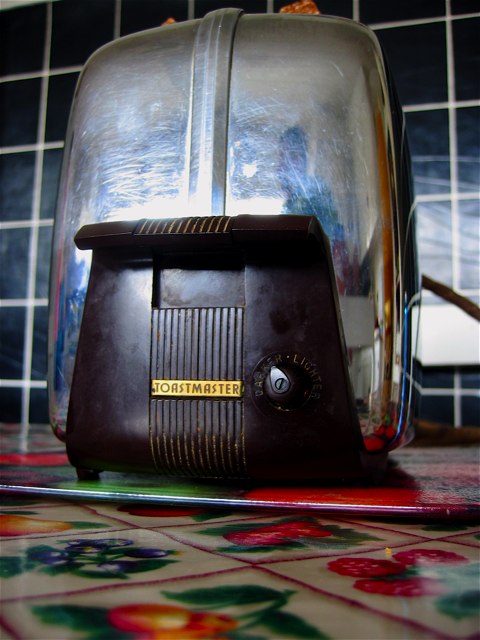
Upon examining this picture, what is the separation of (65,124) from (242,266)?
55.0 inches

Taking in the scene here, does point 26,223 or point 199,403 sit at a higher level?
point 26,223

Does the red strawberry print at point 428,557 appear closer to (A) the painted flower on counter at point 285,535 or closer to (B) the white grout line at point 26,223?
(A) the painted flower on counter at point 285,535

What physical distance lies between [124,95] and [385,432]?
339 mm

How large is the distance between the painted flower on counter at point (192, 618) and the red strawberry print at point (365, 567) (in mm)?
47

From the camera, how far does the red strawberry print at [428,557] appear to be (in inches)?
12.2

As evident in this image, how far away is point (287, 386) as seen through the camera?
450 millimetres

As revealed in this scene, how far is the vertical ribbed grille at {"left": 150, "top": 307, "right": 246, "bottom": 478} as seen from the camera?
0.46 metres

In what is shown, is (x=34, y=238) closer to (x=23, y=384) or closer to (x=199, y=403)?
(x=23, y=384)

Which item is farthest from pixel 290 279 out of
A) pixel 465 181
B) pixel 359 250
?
pixel 465 181

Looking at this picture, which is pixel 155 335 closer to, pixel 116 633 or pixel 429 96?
pixel 116 633

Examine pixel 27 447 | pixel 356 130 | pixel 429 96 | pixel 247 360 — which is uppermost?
pixel 429 96

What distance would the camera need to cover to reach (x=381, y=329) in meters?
0.48

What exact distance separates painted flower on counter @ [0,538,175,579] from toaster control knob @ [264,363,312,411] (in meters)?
0.15

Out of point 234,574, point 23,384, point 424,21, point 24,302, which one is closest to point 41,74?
point 24,302
